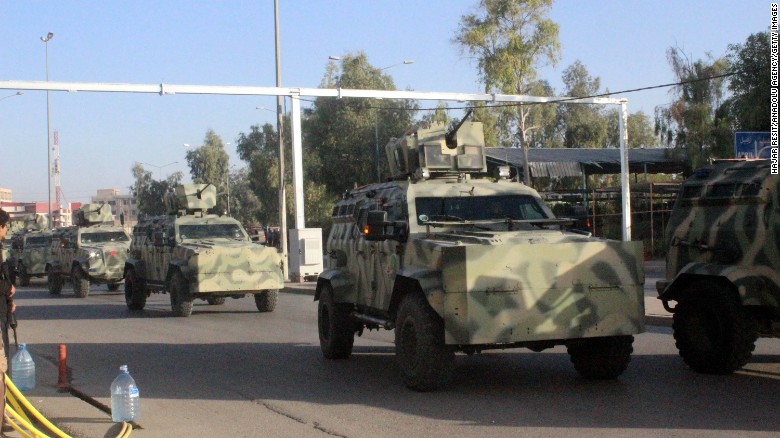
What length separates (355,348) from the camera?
13.5 m

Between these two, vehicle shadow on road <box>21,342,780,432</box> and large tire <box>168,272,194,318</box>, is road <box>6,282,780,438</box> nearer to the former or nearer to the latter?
vehicle shadow on road <box>21,342,780,432</box>

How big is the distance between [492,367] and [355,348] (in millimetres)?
2817

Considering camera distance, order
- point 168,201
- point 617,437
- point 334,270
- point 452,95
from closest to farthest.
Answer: point 617,437, point 334,270, point 168,201, point 452,95

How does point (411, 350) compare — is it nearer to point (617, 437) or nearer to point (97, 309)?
point (617, 437)

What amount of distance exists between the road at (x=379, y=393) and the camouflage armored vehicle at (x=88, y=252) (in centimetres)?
1184

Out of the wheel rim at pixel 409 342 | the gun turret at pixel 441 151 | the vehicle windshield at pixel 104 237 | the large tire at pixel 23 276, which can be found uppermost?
the gun turret at pixel 441 151

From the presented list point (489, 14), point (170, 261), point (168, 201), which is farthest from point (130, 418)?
point (489, 14)

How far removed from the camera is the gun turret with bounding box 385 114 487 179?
11711mm

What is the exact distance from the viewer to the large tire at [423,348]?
909 centimetres

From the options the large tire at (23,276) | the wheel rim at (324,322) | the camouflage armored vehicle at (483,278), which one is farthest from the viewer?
the large tire at (23,276)

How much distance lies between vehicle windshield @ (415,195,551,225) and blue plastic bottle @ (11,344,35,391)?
425cm

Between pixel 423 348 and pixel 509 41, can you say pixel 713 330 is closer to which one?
pixel 423 348

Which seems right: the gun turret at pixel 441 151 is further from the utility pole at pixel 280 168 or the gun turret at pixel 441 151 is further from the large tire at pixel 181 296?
the utility pole at pixel 280 168

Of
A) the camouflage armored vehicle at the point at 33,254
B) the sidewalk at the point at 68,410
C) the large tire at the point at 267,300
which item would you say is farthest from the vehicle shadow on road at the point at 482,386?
the camouflage armored vehicle at the point at 33,254
